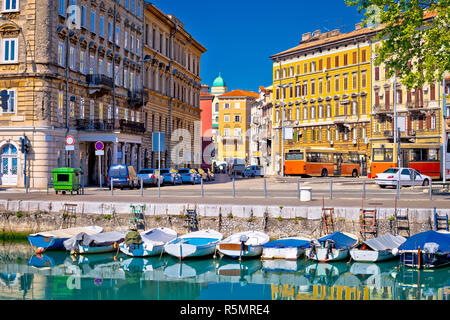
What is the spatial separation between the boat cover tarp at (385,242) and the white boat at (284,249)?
102 inches

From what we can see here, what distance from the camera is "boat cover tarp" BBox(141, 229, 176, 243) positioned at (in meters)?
25.8

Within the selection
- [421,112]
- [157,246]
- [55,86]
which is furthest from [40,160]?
[421,112]

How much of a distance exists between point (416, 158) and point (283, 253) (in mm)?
33034

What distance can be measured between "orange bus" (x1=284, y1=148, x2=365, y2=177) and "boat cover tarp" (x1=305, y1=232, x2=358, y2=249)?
130 feet

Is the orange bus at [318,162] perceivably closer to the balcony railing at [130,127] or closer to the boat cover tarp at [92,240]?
the balcony railing at [130,127]

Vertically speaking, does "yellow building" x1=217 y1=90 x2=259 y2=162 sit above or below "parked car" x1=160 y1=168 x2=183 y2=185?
above

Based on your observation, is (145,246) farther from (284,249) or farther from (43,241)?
(284,249)

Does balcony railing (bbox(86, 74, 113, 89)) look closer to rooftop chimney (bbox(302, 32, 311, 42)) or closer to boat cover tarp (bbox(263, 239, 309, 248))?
boat cover tarp (bbox(263, 239, 309, 248))

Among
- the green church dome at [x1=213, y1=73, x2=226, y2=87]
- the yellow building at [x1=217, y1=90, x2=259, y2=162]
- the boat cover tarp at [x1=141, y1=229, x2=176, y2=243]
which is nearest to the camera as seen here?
the boat cover tarp at [x1=141, y1=229, x2=176, y2=243]

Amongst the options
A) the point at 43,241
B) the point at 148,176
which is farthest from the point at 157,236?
the point at 148,176

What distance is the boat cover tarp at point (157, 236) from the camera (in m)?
25.8

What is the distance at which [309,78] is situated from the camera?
86875 mm

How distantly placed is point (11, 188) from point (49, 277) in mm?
22067

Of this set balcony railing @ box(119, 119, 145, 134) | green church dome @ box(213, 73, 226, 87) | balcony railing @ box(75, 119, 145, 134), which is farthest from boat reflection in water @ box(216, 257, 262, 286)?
green church dome @ box(213, 73, 226, 87)
